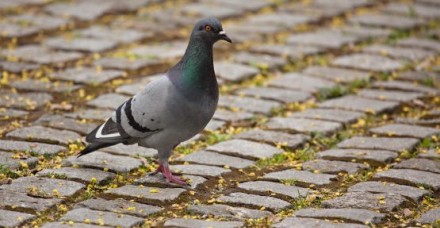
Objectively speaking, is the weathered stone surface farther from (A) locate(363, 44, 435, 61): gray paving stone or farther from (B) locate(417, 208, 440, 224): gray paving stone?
(A) locate(363, 44, 435, 61): gray paving stone

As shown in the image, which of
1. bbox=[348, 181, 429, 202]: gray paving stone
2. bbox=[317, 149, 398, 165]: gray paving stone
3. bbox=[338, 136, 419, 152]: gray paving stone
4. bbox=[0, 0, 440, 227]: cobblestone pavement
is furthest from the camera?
bbox=[338, 136, 419, 152]: gray paving stone

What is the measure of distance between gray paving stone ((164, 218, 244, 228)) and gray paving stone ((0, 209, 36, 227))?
640mm

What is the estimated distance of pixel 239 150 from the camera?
580 centimetres

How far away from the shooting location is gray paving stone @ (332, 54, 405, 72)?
25.6ft

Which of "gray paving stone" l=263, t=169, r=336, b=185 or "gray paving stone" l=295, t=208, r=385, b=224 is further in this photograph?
"gray paving stone" l=263, t=169, r=336, b=185

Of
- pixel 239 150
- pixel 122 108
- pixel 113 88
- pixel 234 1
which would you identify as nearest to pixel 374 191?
pixel 239 150

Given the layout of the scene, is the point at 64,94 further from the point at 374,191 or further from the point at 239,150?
the point at 374,191

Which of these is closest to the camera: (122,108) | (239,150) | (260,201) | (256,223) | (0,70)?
(256,223)

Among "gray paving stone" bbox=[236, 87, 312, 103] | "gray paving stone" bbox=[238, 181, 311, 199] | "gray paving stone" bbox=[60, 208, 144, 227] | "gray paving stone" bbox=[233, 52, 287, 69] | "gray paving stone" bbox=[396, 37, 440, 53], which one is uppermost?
"gray paving stone" bbox=[396, 37, 440, 53]

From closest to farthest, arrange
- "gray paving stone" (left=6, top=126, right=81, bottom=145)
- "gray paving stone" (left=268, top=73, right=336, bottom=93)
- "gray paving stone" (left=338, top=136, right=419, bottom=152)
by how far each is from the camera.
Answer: "gray paving stone" (left=6, top=126, right=81, bottom=145), "gray paving stone" (left=338, top=136, right=419, bottom=152), "gray paving stone" (left=268, top=73, right=336, bottom=93)

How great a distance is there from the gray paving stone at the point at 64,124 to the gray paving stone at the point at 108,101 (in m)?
0.37

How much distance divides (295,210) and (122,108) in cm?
118

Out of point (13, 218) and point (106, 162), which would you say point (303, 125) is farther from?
point (13, 218)

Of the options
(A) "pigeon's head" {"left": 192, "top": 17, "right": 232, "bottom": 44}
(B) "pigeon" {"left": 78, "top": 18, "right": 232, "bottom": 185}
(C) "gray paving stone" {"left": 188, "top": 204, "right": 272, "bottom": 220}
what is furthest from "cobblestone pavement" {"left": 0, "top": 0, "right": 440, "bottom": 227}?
(A) "pigeon's head" {"left": 192, "top": 17, "right": 232, "bottom": 44}
